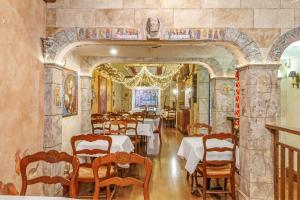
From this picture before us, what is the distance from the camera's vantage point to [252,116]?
12.2 ft

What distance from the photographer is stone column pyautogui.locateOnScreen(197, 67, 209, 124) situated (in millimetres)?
8125

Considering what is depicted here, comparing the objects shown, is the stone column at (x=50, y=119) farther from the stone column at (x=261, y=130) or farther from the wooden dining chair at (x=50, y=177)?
the stone column at (x=261, y=130)

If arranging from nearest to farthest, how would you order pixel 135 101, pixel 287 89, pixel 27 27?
pixel 27 27 → pixel 287 89 → pixel 135 101

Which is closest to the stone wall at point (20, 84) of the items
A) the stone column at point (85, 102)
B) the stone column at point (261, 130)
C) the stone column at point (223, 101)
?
the stone column at point (261, 130)

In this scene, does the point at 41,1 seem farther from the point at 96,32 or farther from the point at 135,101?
the point at 135,101

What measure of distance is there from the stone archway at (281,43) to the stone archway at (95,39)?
0.51 feet

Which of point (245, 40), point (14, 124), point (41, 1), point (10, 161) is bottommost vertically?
point (10, 161)

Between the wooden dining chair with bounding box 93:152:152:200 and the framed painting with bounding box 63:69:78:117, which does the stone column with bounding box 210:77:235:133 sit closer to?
the framed painting with bounding box 63:69:78:117

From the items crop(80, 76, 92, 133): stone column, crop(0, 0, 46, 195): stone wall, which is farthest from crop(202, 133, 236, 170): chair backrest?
crop(80, 76, 92, 133): stone column

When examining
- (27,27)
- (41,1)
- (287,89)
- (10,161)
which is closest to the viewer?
(10,161)

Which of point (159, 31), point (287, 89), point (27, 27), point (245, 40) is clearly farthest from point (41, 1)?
point (287, 89)

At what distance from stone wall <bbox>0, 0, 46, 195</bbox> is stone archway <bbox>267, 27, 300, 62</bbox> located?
A: 2.93m

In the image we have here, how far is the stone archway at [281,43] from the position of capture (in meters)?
3.72

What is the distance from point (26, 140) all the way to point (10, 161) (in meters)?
0.46
